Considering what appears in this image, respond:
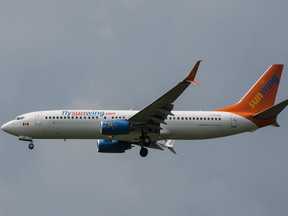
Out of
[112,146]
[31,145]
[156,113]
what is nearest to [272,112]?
[156,113]

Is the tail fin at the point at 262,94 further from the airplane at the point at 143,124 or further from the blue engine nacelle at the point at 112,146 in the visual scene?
the blue engine nacelle at the point at 112,146

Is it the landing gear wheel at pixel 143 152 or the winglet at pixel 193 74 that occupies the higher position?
the winglet at pixel 193 74

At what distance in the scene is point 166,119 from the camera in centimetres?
7662

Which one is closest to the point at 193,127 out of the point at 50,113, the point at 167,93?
the point at 167,93

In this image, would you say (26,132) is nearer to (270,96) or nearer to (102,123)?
(102,123)

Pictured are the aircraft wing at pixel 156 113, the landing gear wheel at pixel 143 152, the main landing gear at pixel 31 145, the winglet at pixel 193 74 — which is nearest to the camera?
the winglet at pixel 193 74

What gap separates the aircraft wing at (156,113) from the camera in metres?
70.8

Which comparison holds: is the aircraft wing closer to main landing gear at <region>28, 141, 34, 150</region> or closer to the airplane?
the airplane

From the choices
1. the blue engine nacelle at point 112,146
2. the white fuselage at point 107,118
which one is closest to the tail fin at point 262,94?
the white fuselage at point 107,118

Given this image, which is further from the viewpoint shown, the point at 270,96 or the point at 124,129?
the point at 270,96

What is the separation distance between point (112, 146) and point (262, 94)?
50.3 ft

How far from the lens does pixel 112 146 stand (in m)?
79.9

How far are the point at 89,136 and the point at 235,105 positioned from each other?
14.7 meters

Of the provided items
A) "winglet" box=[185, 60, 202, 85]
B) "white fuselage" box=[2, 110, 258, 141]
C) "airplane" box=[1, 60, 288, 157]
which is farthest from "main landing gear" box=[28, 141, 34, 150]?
"winglet" box=[185, 60, 202, 85]
